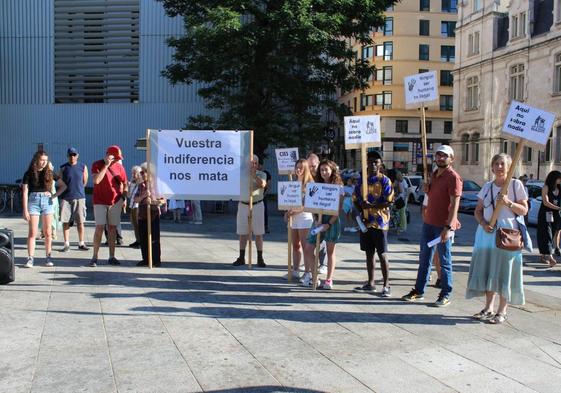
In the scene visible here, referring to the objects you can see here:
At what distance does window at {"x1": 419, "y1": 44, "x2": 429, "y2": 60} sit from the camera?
217 ft

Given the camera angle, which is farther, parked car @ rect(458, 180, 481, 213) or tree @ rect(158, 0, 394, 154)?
parked car @ rect(458, 180, 481, 213)

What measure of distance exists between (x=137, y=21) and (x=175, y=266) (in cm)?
2082

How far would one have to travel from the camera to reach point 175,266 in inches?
374

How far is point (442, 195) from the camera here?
689 centimetres

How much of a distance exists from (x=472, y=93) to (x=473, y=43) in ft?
14.5

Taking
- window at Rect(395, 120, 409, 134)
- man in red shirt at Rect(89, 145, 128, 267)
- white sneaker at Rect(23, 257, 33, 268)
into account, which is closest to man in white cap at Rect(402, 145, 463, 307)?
man in red shirt at Rect(89, 145, 128, 267)

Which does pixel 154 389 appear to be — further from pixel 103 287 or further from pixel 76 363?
pixel 103 287

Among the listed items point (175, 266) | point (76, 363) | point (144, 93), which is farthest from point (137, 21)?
point (76, 363)

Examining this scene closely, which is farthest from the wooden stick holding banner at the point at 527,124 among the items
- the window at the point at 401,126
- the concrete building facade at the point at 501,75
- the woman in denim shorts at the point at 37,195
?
the window at the point at 401,126

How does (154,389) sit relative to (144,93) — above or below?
below

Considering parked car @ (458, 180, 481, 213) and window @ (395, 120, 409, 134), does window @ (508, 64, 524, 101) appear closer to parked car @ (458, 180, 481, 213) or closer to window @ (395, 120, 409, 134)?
parked car @ (458, 180, 481, 213)

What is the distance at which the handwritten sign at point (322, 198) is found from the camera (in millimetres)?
7559

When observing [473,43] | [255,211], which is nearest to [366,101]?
[473,43]

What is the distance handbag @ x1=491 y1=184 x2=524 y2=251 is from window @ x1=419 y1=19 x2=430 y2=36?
64738 mm
